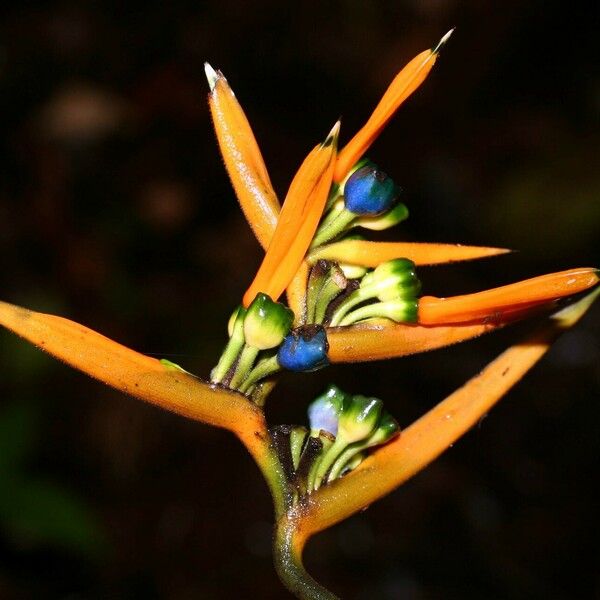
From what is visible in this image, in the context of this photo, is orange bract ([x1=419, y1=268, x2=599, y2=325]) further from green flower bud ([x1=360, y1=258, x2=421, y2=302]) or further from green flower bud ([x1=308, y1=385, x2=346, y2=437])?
green flower bud ([x1=308, y1=385, x2=346, y2=437])

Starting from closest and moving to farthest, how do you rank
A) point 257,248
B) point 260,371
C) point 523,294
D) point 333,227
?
1. point 523,294
2. point 260,371
3. point 333,227
4. point 257,248

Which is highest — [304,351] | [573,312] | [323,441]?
[573,312]

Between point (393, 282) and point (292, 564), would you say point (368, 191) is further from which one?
point (292, 564)

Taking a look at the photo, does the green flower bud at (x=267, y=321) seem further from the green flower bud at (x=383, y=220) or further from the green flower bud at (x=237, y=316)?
the green flower bud at (x=383, y=220)

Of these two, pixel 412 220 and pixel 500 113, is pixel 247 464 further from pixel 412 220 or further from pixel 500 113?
pixel 500 113

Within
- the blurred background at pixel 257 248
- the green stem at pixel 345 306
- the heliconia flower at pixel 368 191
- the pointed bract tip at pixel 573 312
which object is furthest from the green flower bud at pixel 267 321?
the blurred background at pixel 257 248

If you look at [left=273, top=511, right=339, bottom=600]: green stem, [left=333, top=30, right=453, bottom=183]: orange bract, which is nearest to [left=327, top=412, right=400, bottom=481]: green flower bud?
[left=273, top=511, right=339, bottom=600]: green stem

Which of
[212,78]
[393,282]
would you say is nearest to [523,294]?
[393,282]

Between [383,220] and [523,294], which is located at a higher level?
[383,220]
